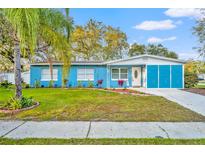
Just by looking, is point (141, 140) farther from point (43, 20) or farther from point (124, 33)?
point (124, 33)

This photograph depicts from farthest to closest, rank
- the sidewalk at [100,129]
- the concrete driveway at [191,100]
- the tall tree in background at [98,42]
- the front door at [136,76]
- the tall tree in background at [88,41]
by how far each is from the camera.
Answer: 1. the tall tree in background at [98,42]
2. the tall tree in background at [88,41]
3. the front door at [136,76]
4. the concrete driveway at [191,100]
5. the sidewalk at [100,129]

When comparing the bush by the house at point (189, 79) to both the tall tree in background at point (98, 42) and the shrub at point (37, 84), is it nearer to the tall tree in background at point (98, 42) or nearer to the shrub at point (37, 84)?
the shrub at point (37, 84)

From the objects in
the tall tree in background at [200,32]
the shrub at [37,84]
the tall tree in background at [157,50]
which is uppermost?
the tall tree in background at [157,50]

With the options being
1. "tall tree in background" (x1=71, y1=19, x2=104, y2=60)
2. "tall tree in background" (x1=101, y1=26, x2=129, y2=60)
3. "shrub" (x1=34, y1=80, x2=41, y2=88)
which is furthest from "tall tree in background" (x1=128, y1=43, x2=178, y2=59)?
"shrub" (x1=34, y1=80, x2=41, y2=88)

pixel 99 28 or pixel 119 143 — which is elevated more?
pixel 99 28

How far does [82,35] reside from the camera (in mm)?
32312

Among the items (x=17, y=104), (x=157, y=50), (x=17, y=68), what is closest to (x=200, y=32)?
(x=17, y=68)

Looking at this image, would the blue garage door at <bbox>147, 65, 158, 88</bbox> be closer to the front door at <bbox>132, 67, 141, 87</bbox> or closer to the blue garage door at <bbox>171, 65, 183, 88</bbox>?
the blue garage door at <bbox>171, 65, 183, 88</bbox>

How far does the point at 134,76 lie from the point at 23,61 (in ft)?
46.1

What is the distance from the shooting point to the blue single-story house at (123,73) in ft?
66.5

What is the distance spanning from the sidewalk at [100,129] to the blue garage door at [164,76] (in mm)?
14179

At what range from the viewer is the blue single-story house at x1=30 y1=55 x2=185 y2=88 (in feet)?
66.5

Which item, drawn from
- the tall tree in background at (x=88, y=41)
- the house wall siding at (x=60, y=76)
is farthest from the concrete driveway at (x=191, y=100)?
the tall tree in background at (x=88, y=41)

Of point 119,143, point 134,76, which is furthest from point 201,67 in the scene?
point 119,143
